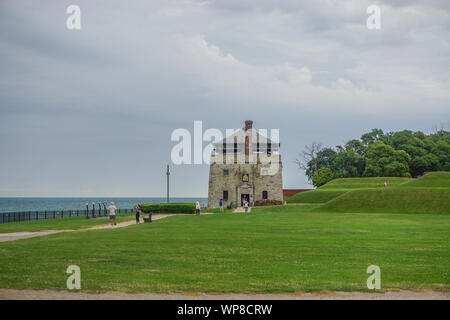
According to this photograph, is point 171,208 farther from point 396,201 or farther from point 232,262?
point 232,262

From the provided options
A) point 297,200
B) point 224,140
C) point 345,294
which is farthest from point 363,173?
point 345,294

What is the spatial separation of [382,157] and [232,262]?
6835cm

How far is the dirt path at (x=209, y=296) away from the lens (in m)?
8.53

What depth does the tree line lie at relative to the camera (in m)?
74.6

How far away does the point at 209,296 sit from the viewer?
8.70m

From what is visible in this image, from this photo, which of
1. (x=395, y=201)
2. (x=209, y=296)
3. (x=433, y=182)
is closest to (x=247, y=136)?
(x=433, y=182)

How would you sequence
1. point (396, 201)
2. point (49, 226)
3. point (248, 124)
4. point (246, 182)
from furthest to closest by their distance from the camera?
point (246, 182) < point (248, 124) < point (396, 201) < point (49, 226)

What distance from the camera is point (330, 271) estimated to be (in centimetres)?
1099

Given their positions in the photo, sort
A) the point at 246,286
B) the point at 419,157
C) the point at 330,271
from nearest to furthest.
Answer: the point at 246,286
the point at 330,271
the point at 419,157

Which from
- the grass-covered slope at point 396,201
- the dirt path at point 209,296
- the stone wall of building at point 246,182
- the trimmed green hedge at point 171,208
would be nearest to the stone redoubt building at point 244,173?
the stone wall of building at point 246,182

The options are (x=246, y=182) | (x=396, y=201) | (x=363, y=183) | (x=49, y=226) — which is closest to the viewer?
(x=49, y=226)

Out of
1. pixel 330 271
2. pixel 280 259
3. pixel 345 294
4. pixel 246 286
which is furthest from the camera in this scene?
pixel 280 259

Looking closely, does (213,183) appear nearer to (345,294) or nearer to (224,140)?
(224,140)
